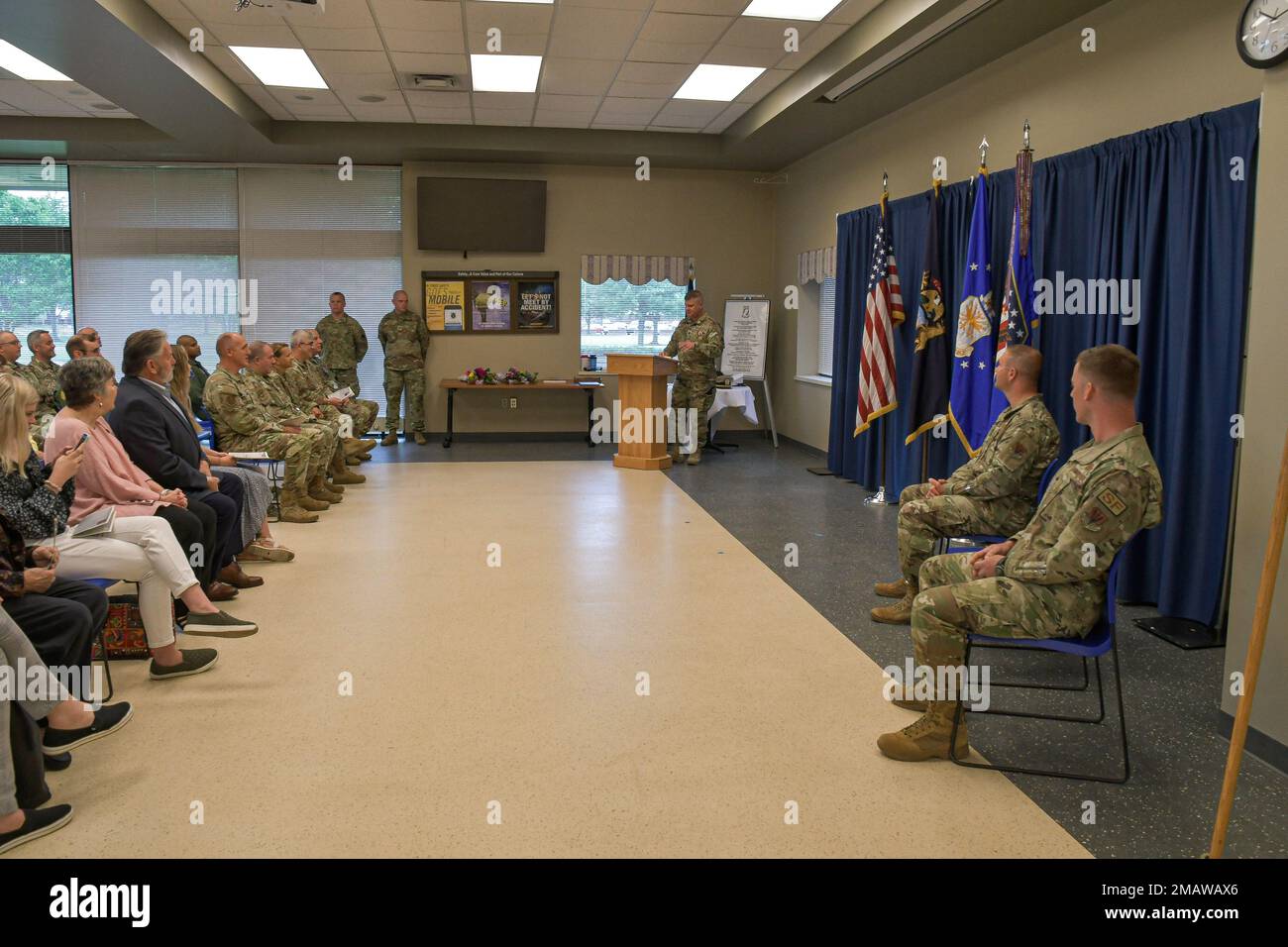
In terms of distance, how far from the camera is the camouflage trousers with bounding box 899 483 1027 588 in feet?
13.7

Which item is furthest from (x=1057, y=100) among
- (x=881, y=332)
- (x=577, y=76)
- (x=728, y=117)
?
(x=728, y=117)

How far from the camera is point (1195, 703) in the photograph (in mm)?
3516

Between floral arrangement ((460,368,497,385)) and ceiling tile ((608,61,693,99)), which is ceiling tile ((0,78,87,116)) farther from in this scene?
ceiling tile ((608,61,693,99))

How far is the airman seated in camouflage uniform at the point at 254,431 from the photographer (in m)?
6.00

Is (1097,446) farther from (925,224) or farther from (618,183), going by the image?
(618,183)

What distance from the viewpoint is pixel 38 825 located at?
253 centimetres

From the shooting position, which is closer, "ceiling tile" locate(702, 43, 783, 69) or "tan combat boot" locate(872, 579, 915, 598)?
"tan combat boot" locate(872, 579, 915, 598)

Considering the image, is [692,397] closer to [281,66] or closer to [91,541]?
[281,66]

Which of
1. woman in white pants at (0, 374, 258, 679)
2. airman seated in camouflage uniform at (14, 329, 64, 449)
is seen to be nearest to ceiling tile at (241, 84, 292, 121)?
airman seated in camouflage uniform at (14, 329, 64, 449)

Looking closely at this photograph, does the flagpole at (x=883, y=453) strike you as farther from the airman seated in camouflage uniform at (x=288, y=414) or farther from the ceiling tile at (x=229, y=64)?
the ceiling tile at (x=229, y=64)

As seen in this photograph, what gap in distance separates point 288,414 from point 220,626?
10.3ft

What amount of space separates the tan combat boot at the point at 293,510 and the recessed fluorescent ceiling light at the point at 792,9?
171 inches

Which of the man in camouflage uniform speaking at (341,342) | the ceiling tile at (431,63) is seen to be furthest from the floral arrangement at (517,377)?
the ceiling tile at (431,63)

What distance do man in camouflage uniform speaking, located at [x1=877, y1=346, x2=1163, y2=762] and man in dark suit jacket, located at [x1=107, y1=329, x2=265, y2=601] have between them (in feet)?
10.4
